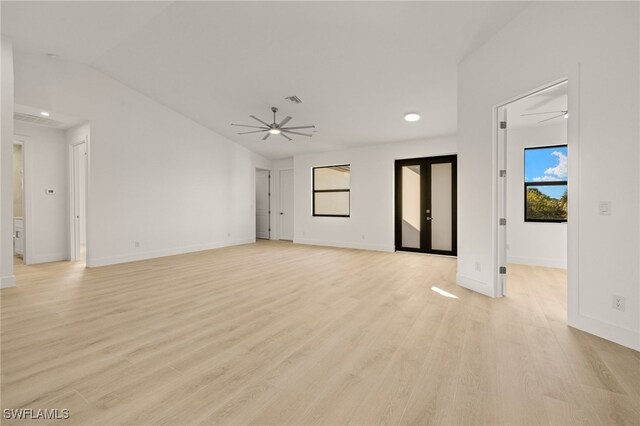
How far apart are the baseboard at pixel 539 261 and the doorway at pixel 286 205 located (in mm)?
6311

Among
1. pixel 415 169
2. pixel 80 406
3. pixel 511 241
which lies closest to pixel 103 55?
pixel 80 406

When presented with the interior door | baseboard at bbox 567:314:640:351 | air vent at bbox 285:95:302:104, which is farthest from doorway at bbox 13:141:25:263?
baseboard at bbox 567:314:640:351

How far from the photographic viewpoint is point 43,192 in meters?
6.08

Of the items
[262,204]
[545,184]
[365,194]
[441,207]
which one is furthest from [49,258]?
[545,184]

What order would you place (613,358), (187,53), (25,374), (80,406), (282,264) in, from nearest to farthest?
(80,406), (25,374), (613,358), (187,53), (282,264)

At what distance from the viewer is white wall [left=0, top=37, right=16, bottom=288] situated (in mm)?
4086

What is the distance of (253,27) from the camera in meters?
3.95

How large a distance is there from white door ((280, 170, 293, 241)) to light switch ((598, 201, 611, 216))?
8.12 metres

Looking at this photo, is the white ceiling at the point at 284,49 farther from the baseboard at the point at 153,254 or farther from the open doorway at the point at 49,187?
the baseboard at the point at 153,254

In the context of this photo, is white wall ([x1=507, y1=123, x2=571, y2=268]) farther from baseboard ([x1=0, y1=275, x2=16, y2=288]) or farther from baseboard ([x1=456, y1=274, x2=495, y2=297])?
baseboard ([x1=0, y1=275, x2=16, y2=288])

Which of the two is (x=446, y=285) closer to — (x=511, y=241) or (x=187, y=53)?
(x=511, y=241)

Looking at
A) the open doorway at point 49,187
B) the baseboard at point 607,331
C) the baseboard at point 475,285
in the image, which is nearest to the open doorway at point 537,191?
the baseboard at point 475,285

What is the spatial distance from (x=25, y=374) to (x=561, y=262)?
7.27 metres

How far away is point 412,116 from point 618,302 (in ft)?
14.0
